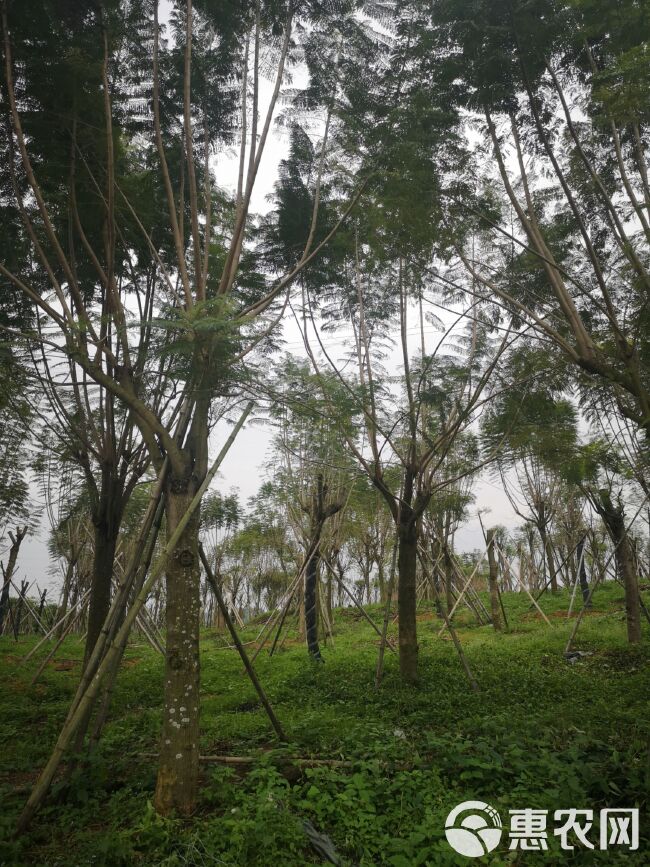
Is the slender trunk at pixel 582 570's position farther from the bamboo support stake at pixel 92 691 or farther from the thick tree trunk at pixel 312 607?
the bamboo support stake at pixel 92 691

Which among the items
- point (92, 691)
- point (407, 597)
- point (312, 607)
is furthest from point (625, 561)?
point (92, 691)

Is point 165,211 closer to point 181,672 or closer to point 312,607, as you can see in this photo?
point 181,672

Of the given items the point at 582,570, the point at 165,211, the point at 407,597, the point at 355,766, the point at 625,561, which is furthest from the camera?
the point at 582,570

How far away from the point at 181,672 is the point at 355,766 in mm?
1655

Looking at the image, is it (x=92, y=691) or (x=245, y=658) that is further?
(x=245, y=658)

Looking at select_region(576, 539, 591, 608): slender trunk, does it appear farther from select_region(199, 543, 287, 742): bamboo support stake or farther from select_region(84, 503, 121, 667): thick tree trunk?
select_region(84, 503, 121, 667): thick tree trunk

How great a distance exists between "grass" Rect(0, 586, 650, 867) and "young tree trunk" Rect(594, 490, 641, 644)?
1306 millimetres

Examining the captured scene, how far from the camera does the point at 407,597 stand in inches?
301

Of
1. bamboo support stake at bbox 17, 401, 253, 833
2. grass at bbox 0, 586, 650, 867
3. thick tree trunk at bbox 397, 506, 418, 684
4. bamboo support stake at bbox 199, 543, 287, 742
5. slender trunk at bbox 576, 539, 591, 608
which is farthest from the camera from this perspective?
slender trunk at bbox 576, 539, 591, 608

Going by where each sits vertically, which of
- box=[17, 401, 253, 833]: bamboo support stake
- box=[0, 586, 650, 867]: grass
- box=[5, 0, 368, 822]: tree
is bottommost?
box=[0, 586, 650, 867]: grass

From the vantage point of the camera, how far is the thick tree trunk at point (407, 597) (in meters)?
7.55

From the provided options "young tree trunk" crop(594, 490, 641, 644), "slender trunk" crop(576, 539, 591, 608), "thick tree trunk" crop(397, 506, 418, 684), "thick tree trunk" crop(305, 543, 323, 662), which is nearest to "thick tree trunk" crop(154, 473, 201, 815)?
"thick tree trunk" crop(397, 506, 418, 684)

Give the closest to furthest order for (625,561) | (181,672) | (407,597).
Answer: (181,672) → (407,597) → (625,561)

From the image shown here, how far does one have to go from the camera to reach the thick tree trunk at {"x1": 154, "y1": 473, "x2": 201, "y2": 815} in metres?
3.74
